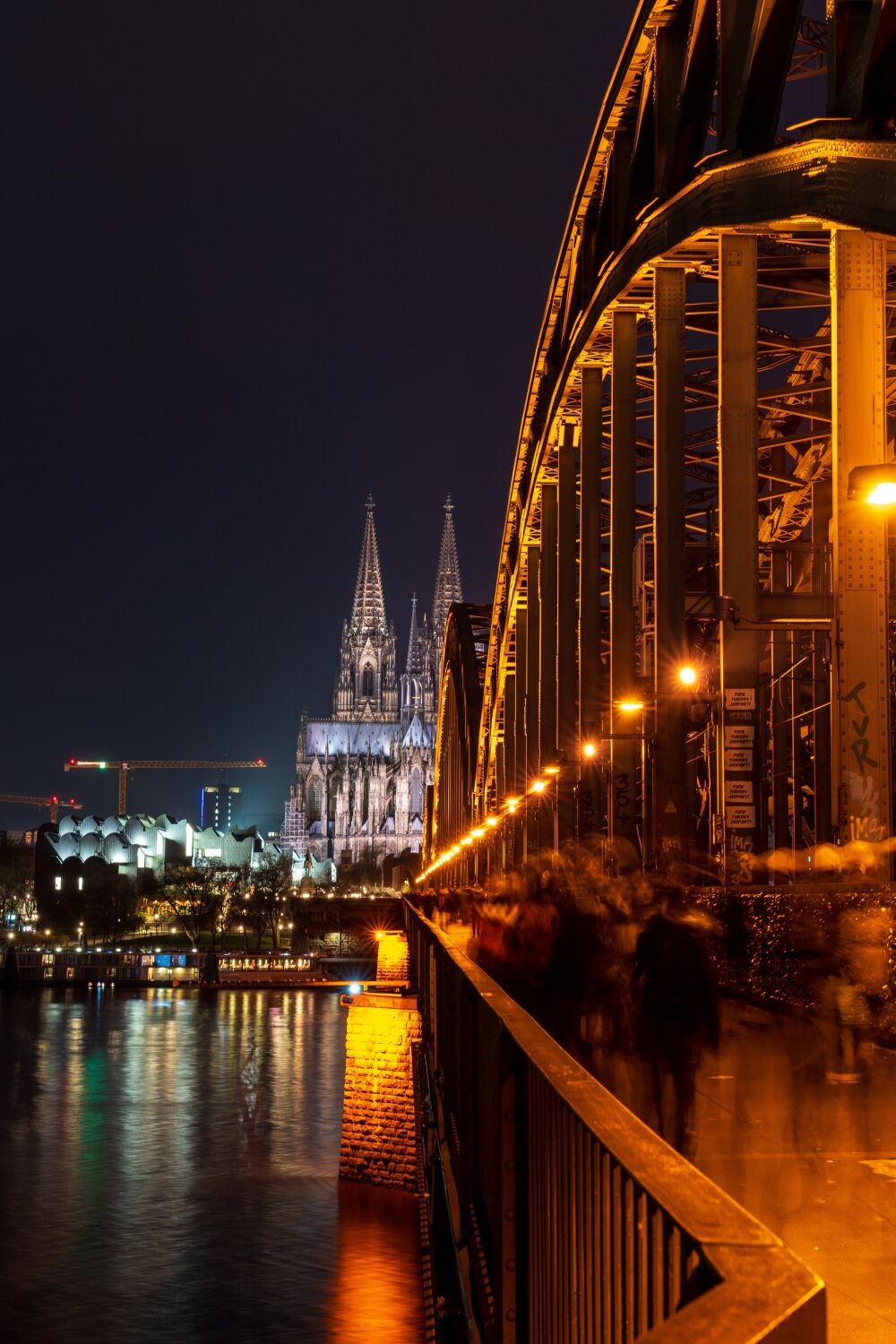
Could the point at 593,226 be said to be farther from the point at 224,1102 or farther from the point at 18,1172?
the point at 224,1102

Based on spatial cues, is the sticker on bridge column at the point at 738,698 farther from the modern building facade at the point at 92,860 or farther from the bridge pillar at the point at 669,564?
the modern building facade at the point at 92,860

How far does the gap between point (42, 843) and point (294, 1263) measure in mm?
150511

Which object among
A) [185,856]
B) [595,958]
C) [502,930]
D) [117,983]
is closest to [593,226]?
[502,930]

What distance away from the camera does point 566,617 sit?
1160 inches

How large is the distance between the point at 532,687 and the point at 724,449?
20.5 metres

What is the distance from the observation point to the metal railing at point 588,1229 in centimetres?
221

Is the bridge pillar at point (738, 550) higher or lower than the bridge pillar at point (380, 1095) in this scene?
higher

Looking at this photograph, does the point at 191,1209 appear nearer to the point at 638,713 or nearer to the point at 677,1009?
the point at 638,713

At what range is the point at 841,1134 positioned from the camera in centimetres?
Result: 907

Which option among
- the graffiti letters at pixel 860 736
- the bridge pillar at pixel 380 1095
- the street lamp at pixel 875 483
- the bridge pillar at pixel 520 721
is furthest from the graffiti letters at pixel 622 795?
the bridge pillar at pixel 520 721

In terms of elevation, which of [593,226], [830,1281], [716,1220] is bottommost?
[830,1281]

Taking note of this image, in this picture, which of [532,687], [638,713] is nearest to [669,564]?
[638,713]

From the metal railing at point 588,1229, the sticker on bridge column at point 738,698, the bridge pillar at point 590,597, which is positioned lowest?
the metal railing at point 588,1229

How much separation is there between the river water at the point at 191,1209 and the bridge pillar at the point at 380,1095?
607 millimetres
